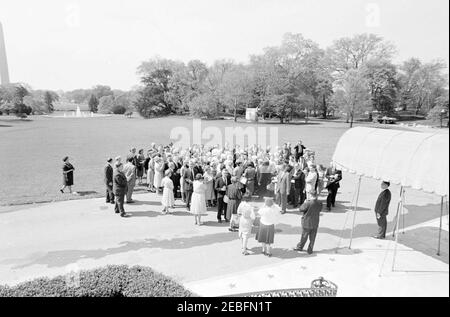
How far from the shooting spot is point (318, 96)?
69.4 m

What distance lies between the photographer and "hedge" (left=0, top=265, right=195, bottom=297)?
20.0ft

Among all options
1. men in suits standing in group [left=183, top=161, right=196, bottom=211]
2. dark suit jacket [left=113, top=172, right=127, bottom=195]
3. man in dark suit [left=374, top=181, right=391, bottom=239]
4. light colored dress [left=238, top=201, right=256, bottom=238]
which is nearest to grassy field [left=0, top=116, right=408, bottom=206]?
dark suit jacket [left=113, top=172, right=127, bottom=195]

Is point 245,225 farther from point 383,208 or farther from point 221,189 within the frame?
point 383,208

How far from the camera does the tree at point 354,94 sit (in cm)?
4744

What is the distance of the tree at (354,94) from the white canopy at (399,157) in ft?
141

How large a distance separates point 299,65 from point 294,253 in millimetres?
58271

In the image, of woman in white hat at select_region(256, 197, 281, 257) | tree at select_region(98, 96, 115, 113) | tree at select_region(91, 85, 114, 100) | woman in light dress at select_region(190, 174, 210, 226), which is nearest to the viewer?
woman in white hat at select_region(256, 197, 281, 257)

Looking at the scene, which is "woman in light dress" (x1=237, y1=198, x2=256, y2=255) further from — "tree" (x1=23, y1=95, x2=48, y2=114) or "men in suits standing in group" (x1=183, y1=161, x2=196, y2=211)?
"tree" (x1=23, y1=95, x2=48, y2=114)

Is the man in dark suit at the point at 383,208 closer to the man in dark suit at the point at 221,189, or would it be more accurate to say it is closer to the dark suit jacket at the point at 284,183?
the dark suit jacket at the point at 284,183

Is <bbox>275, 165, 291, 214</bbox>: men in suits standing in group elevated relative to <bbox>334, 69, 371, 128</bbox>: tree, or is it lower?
lower

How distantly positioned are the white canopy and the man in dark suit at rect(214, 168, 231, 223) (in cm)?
440

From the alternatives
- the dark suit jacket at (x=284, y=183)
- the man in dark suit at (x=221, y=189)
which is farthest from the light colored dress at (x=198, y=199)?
the dark suit jacket at (x=284, y=183)
